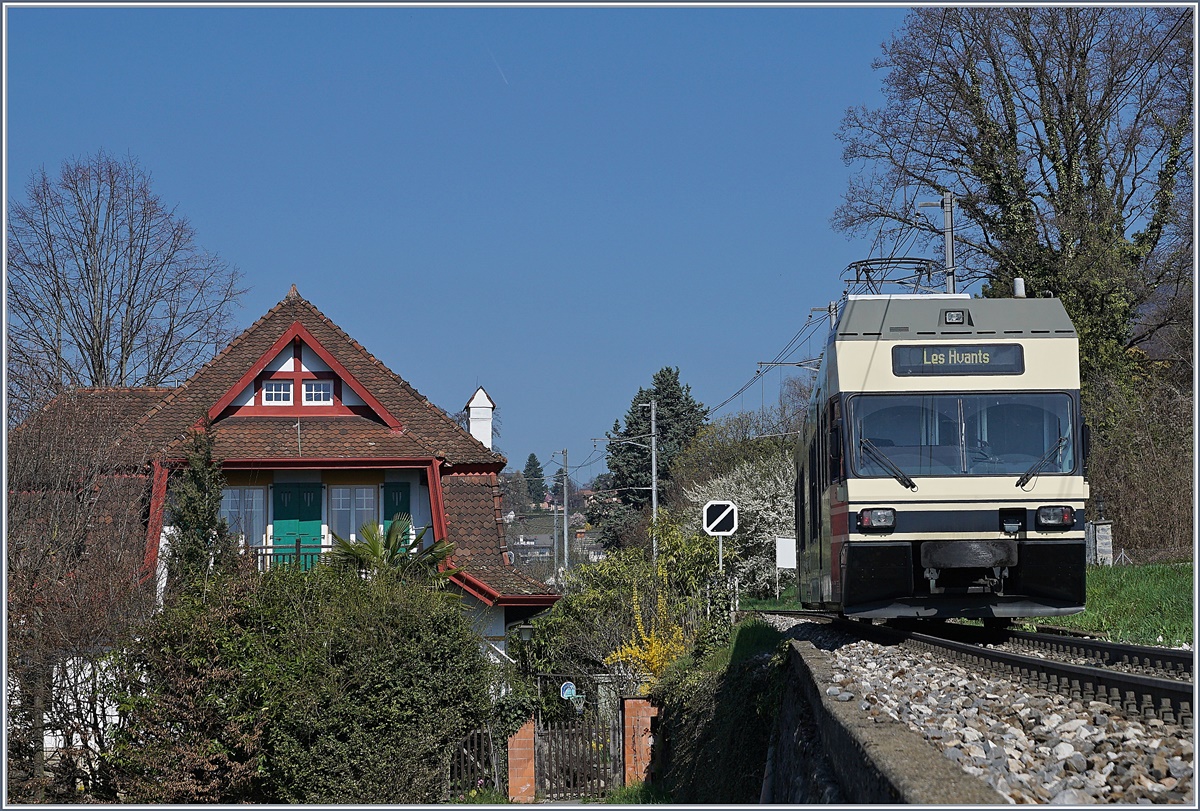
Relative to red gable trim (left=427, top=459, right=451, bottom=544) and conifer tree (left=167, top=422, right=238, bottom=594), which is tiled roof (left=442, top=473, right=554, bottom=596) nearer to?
red gable trim (left=427, top=459, right=451, bottom=544)

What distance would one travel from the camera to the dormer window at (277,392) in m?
28.0

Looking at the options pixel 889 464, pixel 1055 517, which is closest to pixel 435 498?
pixel 889 464

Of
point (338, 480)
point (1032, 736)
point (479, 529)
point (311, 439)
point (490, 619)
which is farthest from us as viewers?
point (479, 529)

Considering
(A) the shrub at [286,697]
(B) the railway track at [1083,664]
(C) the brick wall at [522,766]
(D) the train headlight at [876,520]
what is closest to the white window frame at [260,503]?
(A) the shrub at [286,697]

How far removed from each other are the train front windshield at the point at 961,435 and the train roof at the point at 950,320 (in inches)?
26.6

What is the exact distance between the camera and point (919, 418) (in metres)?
13.0

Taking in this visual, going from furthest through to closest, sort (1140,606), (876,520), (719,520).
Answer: (719,520), (1140,606), (876,520)

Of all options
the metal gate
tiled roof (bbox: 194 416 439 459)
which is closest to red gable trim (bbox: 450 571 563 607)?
tiled roof (bbox: 194 416 439 459)

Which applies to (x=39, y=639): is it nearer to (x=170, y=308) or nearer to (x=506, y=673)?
(x=506, y=673)

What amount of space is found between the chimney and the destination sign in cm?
2126

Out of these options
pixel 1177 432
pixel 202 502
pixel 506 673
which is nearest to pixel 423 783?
pixel 506 673

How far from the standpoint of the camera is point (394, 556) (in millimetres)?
22297

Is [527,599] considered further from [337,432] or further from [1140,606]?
[1140,606]

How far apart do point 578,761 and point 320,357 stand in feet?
34.9
